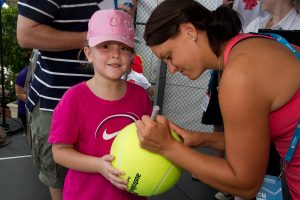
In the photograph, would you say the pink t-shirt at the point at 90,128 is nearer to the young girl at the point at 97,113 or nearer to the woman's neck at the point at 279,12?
the young girl at the point at 97,113

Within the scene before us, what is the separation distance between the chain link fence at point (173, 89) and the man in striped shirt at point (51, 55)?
3.31 metres

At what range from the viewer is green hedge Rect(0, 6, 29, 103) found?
6082 mm

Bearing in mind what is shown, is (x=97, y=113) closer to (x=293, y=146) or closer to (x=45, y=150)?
(x=45, y=150)

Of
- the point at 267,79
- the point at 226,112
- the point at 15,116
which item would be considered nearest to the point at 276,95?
the point at 267,79

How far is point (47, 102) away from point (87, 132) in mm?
362

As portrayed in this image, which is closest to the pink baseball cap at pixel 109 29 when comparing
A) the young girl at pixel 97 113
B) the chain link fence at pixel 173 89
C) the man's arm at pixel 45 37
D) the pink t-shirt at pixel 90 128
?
the young girl at pixel 97 113

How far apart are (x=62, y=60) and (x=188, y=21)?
0.73 meters

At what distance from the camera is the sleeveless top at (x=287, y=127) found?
1158 millimetres

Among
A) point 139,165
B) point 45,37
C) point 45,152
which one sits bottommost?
point 45,152

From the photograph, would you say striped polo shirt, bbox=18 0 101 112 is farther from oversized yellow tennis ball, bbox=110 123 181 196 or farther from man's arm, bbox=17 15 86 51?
oversized yellow tennis ball, bbox=110 123 181 196

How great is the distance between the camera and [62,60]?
1679 millimetres

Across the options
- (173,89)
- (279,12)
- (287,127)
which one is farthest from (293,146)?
(173,89)

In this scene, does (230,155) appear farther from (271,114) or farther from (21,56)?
(21,56)

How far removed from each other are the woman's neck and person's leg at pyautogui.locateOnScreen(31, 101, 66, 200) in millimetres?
2129
